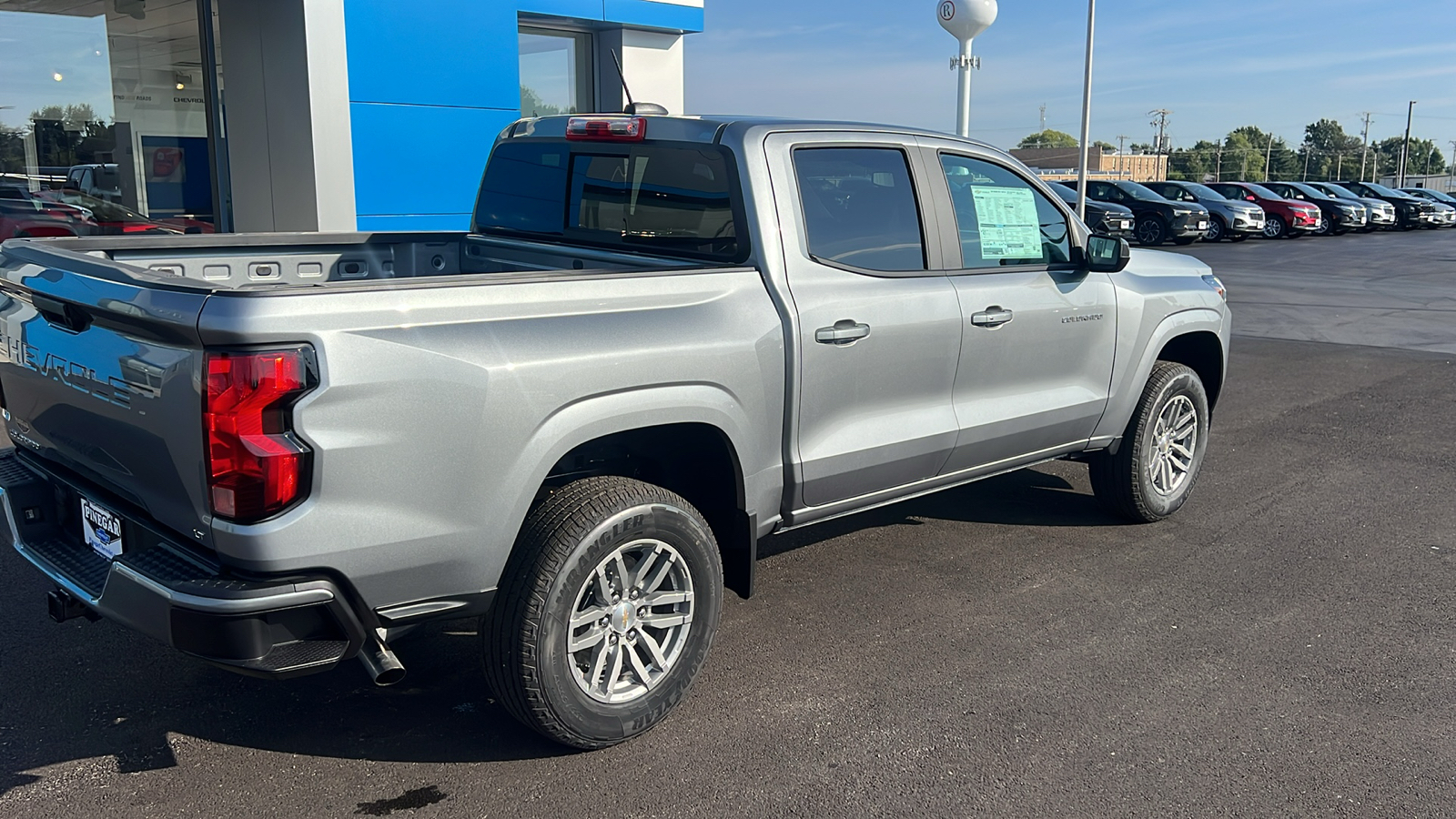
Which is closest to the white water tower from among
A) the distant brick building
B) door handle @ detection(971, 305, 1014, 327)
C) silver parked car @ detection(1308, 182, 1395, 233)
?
door handle @ detection(971, 305, 1014, 327)

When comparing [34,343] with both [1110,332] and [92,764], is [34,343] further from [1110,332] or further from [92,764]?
[1110,332]

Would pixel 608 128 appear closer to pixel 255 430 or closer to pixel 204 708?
pixel 255 430

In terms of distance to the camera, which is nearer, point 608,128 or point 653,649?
point 653,649

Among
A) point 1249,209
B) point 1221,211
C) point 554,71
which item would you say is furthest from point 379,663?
point 1249,209

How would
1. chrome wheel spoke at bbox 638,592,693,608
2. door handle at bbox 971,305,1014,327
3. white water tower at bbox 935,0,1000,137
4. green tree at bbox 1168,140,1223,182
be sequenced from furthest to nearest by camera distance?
1. green tree at bbox 1168,140,1223,182
2. white water tower at bbox 935,0,1000,137
3. door handle at bbox 971,305,1014,327
4. chrome wheel spoke at bbox 638,592,693,608

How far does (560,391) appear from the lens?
319 cm

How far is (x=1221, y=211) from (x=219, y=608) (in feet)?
101

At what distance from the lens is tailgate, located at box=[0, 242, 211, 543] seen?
2756 mm

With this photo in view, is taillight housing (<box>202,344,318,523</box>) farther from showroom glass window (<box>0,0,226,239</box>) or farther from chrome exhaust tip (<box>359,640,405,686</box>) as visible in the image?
showroom glass window (<box>0,0,226,239</box>)

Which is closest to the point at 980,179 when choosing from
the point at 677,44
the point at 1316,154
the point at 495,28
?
the point at 495,28

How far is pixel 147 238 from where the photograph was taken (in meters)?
4.30

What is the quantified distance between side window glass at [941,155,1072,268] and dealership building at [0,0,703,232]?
8321 mm

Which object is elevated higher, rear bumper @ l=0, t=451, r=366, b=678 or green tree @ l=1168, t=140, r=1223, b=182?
green tree @ l=1168, t=140, r=1223, b=182

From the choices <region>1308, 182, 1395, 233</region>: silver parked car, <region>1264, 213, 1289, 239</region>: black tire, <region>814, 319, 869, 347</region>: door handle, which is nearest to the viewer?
<region>814, 319, 869, 347</region>: door handle
